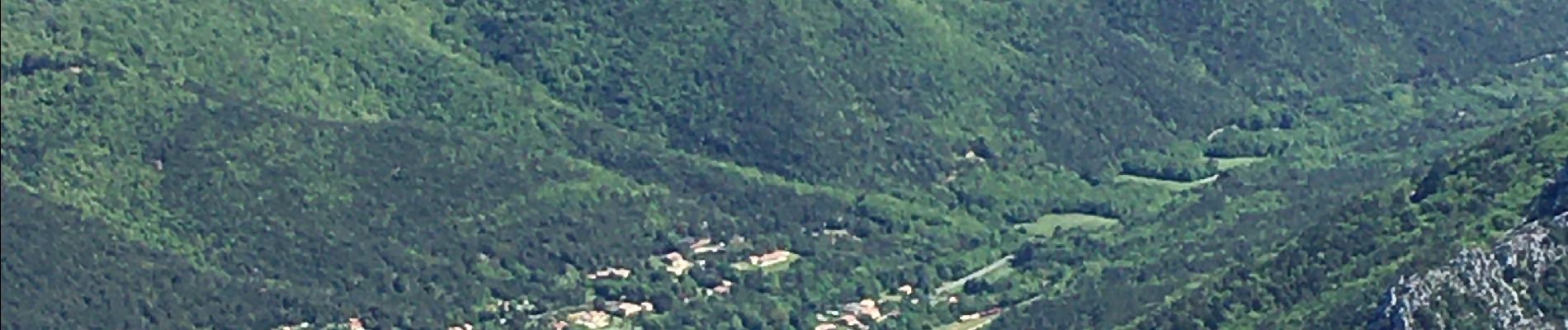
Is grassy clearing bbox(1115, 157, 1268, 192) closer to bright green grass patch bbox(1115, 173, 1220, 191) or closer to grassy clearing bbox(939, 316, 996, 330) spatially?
bright green grass patch bbox(1115, 173, 1220, 191)

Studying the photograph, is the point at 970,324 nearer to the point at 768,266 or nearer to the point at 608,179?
the point at 768,266

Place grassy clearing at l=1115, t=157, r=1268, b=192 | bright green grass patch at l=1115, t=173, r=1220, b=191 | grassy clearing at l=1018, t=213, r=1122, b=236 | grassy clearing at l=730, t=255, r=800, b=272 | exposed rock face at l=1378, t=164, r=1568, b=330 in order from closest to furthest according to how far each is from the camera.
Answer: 1. exposed rock face at l=1378, t=164, r=1568, b=330
2. grassy clearing at l=730, t=255, r=800, b=272
3. grassy clearing at l=1018, t=213, r=1122, b=236
4. bright green grass patch at l=1115, t=173, r=1220, b=191
5. grassy clearing at l=1115, t=157, r=1268, b=192

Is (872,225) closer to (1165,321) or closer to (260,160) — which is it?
(260,160)

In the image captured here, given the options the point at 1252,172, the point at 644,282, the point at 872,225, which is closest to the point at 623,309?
the point at 644,282

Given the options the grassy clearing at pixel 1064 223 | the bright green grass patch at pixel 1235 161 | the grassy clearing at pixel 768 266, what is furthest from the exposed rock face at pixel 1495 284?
the bright green grass patch at pixel 1235 161

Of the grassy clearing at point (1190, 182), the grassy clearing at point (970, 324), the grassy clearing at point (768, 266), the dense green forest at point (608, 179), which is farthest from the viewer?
the grassy clearing at point (1190, 182)

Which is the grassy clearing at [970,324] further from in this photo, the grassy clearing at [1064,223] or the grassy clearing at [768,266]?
the grassy clearing at [1064,223]

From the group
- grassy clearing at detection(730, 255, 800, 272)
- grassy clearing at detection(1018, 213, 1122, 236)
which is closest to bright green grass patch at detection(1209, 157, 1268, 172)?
grassy clearing at detection(1018, 213, 1122, 236)
